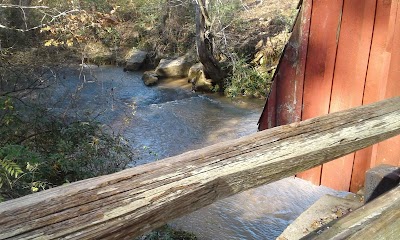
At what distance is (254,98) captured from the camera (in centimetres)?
1109

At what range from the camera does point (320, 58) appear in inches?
179

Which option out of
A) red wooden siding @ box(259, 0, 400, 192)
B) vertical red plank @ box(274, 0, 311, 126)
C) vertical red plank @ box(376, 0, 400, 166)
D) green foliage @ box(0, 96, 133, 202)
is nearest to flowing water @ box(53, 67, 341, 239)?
red wooden siding @ box(259, 0, 400, 192)

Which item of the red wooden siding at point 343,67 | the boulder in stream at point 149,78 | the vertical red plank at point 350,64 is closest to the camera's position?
the red wooden siding at point 343,67

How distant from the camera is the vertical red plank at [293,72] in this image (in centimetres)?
462

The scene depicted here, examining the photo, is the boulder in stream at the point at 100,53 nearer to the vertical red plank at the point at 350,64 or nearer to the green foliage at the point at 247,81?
the green foliage at the point at 247,81

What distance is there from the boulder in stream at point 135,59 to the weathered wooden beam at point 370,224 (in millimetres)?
13233

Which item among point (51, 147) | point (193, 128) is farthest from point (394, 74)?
point (193, 128)

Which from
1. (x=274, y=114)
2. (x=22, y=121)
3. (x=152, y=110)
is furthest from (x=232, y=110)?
(x=22, y=121)

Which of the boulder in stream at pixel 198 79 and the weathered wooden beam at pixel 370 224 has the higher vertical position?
the weathered wooden beam at pixel 370 224

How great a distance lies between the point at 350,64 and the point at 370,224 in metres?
3.21

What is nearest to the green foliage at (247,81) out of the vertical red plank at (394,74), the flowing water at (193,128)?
the flowing water at (193,128)

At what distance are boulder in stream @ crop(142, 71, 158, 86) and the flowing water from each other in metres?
0.22

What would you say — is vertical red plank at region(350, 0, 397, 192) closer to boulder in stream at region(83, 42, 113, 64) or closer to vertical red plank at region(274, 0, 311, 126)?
vertical red plank at region(274, 0, 311, 126)

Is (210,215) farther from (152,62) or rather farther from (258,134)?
(152,62)
